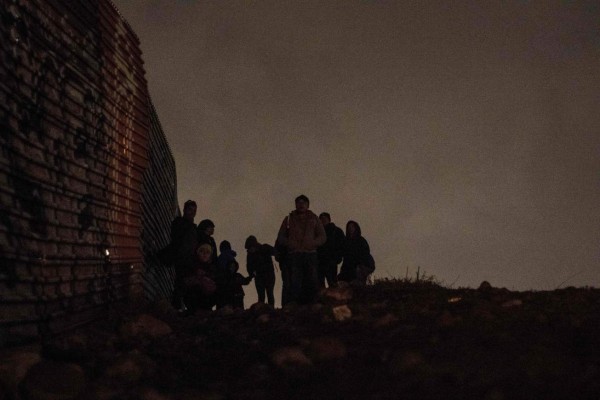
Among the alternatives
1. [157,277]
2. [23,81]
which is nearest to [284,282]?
[157,277]

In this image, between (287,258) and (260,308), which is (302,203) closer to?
(287,258)

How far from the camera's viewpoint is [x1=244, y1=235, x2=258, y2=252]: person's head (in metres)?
13.0

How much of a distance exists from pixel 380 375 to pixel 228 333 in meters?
2.24

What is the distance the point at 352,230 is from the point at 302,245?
1696 mm

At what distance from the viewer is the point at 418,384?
3.88 metres

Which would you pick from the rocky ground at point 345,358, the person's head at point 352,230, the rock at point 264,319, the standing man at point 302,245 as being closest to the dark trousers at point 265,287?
the person's head at point 352,230

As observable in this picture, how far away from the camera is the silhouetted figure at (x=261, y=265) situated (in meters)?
12.9

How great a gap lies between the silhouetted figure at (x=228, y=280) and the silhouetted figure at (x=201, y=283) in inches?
15.0

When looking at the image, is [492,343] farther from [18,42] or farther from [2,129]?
[18,42]

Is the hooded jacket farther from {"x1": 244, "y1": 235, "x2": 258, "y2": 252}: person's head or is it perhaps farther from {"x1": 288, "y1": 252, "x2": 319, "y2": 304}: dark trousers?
{"x1": 244, "y1": 235, "x2": 258, "y2": 252}: person's head

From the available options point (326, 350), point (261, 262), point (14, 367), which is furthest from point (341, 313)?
point (261, 262)

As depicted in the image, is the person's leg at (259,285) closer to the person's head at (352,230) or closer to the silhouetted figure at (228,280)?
the silhouetted figure at (228,280)

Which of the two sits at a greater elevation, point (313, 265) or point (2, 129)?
point (2, 129)

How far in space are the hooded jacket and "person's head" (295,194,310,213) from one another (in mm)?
59
